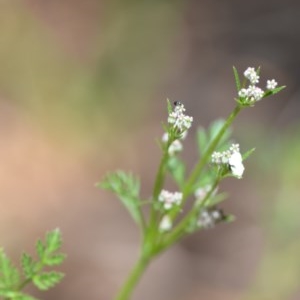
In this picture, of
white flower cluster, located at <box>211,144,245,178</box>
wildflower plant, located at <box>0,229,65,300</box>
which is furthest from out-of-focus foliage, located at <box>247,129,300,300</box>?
white flower cluster, located at <box>211,144,245,178</box>

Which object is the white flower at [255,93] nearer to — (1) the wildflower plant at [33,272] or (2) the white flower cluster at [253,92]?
(2) the white flower cluster at [253,92]

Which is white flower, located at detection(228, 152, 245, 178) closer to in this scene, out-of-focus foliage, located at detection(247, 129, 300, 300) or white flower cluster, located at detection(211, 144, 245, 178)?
white flower cluster, located at detection(211, 144, 245, 178)

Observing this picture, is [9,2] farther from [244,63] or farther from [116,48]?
[244,63]

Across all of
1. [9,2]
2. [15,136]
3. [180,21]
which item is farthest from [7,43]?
[180,21]

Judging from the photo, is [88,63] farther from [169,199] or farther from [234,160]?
[234,160]

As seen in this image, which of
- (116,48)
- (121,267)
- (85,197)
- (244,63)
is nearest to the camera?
(121,267)

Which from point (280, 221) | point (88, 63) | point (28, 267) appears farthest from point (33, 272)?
point (88, 63)

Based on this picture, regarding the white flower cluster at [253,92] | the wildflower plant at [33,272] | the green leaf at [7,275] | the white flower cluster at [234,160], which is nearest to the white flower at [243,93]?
the white flower cluster at [253,92]

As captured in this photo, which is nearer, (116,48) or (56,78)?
(56,78)
